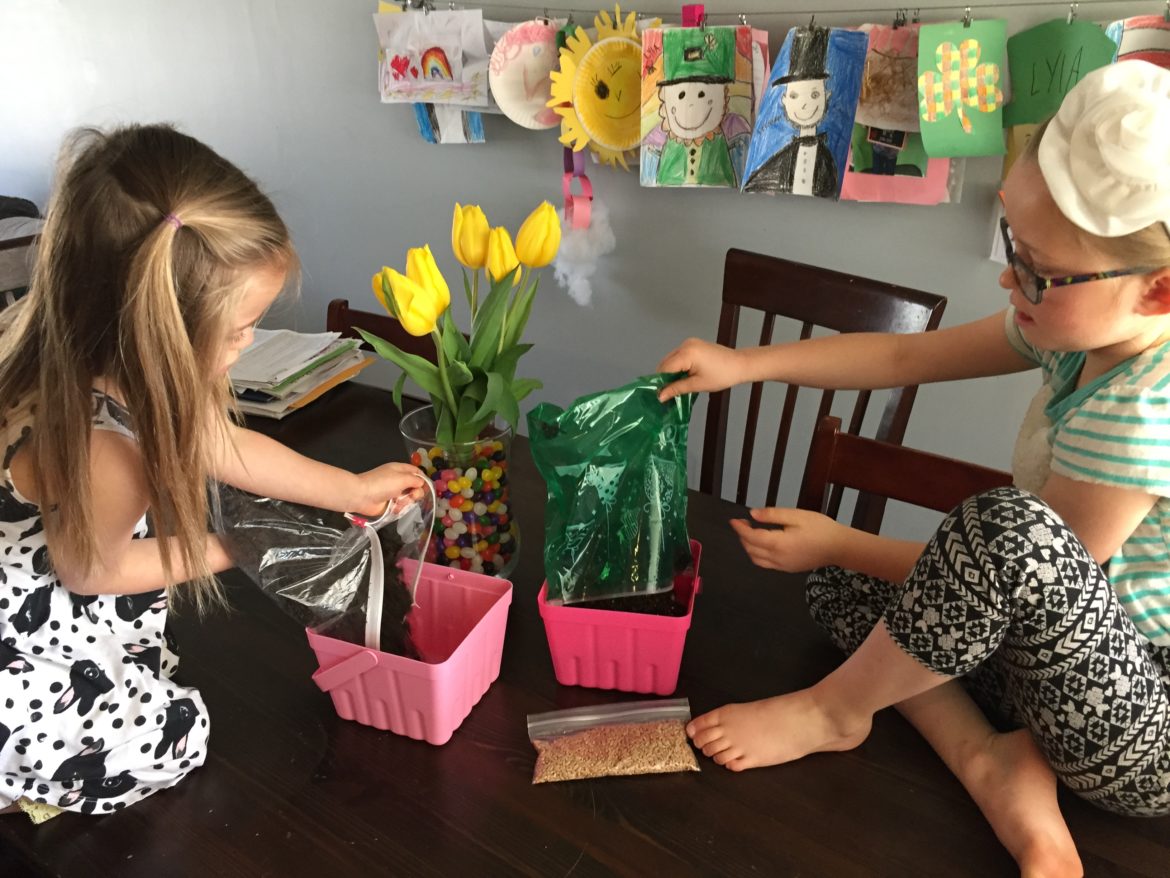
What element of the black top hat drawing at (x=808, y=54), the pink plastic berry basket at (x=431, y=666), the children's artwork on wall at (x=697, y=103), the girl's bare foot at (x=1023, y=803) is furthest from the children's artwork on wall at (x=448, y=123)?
the girl's bare foot at (x=1023, y=803)

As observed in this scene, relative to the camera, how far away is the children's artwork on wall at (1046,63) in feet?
3.66

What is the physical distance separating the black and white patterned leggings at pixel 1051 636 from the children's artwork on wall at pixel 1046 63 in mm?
716

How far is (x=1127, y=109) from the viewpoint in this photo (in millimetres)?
667

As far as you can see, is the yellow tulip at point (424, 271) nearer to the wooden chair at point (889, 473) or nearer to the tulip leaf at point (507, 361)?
the tulip leaf at point (507, 361)

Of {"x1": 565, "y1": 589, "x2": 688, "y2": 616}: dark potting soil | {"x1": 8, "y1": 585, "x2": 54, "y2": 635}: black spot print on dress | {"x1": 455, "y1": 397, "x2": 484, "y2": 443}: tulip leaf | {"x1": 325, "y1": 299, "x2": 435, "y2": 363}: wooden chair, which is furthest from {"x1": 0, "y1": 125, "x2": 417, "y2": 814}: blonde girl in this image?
{"x1": 325, "y1": 299, "x2": 435, "y2": 363}: wooden chair

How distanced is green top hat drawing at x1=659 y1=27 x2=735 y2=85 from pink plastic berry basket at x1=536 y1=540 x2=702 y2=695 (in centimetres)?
87

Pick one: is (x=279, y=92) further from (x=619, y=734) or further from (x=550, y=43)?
(x=619, y=734)

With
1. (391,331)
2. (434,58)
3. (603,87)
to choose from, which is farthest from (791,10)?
(391,331)

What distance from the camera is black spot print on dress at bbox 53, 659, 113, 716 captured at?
0.77 m

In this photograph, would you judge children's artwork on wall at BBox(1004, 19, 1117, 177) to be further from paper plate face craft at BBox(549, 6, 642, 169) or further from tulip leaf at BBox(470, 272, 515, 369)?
tulip leaf at BBox(470, 272, 515, 369)

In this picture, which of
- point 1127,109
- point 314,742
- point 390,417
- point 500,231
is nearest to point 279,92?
point 390,417

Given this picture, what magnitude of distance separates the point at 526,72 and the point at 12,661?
3.88 feet

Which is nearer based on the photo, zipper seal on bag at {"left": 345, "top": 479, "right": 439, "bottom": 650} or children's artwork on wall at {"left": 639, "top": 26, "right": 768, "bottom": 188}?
zipper seal on bag at {"left": 345, "top": 479, "right": 439, "bottom": 650}

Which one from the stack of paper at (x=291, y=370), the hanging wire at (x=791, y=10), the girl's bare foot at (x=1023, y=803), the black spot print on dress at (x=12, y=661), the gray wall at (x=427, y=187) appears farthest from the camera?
the gray wall at (x=427, y=187)
